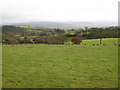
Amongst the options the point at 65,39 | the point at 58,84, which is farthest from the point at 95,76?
the point at 65,39

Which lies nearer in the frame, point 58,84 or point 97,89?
point 97,89

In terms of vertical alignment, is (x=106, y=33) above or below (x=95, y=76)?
above

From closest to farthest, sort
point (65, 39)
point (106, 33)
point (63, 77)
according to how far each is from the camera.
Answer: point (63, 77) → point (65, 39) → point (106, 33)

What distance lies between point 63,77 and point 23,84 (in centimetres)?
270

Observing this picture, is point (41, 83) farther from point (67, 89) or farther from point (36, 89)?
point (67, 89)

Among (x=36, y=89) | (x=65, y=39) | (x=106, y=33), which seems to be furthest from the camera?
(x=106, y=33)

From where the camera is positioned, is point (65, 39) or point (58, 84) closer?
point (58, 84)

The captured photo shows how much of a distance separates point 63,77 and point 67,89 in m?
1.94

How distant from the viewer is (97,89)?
290 inches

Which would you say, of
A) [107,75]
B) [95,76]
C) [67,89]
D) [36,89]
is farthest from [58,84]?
[107,75]

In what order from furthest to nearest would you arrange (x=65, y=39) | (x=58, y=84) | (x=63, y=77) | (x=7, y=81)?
(x=65, y=39), (x=63, y=77), (x=7, y=81), (x=58, y=84)

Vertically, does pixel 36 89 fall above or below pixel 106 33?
below

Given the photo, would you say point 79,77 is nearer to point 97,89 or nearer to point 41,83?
point 97,89

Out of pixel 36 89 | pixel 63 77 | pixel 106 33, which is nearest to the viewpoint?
pixel 36 89
